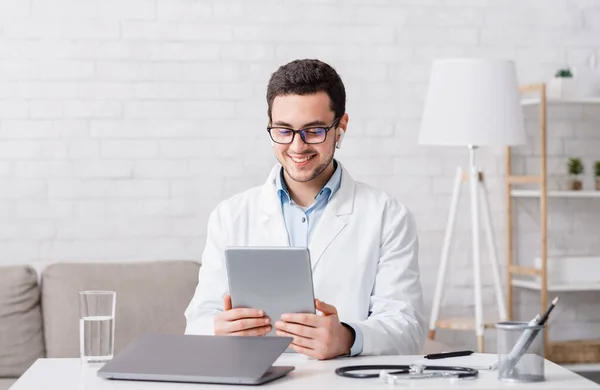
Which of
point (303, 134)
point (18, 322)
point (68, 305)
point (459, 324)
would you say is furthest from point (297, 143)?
point (459, 324)

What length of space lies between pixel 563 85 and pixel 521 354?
2.46 m

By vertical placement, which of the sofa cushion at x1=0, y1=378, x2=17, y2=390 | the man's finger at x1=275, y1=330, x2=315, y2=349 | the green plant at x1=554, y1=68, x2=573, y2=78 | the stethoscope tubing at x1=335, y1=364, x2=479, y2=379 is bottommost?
the sofa cushion at x1=0, y1=378, x2=17, y2=390

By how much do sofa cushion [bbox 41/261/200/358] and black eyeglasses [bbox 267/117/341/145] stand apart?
1.20m

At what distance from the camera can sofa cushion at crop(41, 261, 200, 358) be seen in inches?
126

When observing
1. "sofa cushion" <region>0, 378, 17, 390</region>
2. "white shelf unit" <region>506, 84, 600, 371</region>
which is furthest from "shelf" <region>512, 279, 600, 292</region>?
"sofa cushion" <region>0, 378, 17, 390</region>

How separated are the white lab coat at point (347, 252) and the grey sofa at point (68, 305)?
899 mm

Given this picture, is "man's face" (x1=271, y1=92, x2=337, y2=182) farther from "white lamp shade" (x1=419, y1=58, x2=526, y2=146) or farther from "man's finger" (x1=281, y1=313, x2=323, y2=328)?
"white lamp shade" (x1=419, y1=58, x2=526, y2=146)

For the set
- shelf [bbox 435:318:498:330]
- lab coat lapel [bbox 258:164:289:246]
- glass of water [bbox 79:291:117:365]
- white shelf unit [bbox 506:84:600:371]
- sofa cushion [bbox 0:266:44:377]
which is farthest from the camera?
white shelf unit [bbox 506:84:600:371]

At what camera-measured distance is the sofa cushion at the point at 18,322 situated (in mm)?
3184

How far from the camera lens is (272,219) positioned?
2381 millimetres

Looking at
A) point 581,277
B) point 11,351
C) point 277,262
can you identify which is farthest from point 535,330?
point 581,277

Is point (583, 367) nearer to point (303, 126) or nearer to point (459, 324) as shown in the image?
point (459, 324)

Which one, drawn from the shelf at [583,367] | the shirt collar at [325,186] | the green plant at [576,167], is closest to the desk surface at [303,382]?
the shirt collar at [325,186]

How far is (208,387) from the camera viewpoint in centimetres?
157
